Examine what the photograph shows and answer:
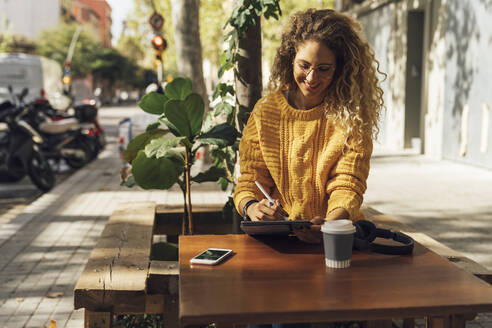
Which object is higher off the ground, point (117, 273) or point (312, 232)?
point (312, 232)

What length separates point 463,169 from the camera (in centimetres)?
1182

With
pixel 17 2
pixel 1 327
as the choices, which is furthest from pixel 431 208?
pixel 17 2

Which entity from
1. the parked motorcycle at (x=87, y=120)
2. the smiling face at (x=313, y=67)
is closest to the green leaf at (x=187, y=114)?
the smiling face at (x=313, y=67)

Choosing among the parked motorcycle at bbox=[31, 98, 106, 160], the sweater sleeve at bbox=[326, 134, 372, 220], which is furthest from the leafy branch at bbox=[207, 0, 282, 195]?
the parked motorcycle at bbox=[31, 98, 106, 160]

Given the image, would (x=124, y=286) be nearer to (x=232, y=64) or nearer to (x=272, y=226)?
(x=272, y=226)

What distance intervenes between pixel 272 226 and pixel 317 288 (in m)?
0.40

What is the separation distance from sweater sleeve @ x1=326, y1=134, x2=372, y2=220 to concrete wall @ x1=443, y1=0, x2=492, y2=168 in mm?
9334

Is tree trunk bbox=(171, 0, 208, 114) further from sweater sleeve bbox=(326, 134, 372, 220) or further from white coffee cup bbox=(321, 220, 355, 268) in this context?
white coffee cup bbox=(321, 220, 355, 268)

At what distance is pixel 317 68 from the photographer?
2680 mm

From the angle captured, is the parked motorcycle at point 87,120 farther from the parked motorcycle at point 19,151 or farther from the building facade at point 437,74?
the building facade at point 437,74

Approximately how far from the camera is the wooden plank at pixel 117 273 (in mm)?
2686

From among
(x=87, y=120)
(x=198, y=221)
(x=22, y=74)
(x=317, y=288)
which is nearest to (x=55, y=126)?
(x=87, y=120)

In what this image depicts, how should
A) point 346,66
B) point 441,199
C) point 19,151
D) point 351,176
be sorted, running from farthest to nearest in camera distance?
1. point 19,151
2. point 441,199
3. point 346,66
4. point 351,176

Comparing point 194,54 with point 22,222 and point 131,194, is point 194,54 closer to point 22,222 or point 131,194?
point 131,194
